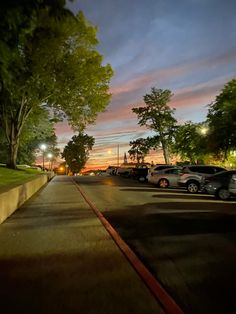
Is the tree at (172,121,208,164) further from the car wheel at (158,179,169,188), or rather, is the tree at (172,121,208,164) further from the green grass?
the green grass

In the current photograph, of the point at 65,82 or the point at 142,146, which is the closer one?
the point at 65,82

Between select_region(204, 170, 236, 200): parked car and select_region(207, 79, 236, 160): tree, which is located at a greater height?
select_region(207, 79, 236, 160): tree

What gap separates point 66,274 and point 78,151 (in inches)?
5769

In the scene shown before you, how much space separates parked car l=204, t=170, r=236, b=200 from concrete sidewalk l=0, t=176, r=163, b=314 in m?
11.7

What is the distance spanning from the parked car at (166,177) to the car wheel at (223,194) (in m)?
11.0

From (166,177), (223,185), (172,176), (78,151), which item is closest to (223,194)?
(223,185)

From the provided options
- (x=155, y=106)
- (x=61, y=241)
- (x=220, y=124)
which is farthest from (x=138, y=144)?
(x=61, y=241)

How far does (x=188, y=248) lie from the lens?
30.3 feet

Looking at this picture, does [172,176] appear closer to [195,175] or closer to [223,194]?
[195,175]

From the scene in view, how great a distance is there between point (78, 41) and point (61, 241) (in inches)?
1082

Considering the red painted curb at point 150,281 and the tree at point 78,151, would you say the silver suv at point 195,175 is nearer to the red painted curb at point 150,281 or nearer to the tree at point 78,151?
the red painted curb at point 150,281

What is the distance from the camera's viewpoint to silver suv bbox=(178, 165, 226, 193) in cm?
2902

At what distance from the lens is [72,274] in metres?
7.12

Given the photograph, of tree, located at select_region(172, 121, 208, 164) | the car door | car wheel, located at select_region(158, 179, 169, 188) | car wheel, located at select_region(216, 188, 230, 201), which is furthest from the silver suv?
tree, located at select_region(172, 121, 208, 164)
